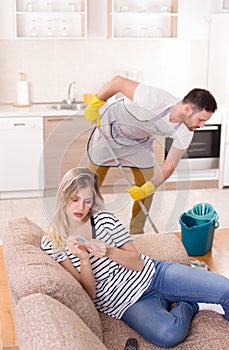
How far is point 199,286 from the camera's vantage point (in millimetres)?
2408

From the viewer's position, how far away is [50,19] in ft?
17.4

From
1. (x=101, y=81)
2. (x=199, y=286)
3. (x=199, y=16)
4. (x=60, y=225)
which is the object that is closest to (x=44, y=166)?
(x=60, y=225)

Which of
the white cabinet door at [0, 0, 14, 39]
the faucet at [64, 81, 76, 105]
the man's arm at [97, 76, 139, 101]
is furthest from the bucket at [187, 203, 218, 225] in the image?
the white cabinet door at [0, 0, 14, 39]

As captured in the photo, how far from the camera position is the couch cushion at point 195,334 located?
88.3 inches

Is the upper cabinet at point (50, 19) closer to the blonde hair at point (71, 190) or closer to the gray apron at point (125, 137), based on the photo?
the gray apron at point (125, 137)

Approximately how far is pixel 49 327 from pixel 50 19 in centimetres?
402

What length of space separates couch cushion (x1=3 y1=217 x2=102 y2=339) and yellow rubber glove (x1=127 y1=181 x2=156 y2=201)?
0.38 m

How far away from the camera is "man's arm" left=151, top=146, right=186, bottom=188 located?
2.37m

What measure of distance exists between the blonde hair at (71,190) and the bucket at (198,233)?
152 centimetres

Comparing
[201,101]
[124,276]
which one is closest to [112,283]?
[124,276]

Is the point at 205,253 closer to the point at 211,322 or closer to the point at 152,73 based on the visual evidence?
the point at 211,322

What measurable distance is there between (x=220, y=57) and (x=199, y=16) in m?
0.48

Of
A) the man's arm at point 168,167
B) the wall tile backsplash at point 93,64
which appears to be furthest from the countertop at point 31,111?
the man's arm at point 168,167

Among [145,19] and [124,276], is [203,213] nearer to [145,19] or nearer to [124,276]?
[124,276]
